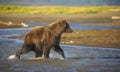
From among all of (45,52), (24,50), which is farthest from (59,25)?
(24,50)

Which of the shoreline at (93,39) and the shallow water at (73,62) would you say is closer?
the shallow water at (73,62)

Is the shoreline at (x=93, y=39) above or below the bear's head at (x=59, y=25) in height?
below

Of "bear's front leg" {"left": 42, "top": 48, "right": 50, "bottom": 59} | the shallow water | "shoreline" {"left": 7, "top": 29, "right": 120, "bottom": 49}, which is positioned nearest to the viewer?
the shallow water

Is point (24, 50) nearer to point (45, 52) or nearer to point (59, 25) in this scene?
point (45, 52)

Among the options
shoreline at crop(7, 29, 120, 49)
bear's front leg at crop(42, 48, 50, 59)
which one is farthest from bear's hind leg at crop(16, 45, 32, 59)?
shoreline at crop(7, 29, 120, 49)

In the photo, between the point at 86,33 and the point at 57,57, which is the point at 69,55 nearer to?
the point at 57,57

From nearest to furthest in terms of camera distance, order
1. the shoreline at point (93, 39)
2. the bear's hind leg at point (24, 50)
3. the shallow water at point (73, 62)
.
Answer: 1. the shallow water at point (73, 62)
2. the bear's hind leg at point (24, 50)
3. the shoreline at point (93, 39)

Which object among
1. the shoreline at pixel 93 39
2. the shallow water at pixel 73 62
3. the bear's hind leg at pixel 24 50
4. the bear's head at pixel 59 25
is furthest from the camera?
the shoreline at pixel 93 39

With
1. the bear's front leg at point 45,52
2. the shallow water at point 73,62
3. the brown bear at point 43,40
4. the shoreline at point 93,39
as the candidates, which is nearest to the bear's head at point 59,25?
the brown bear at point 43,40

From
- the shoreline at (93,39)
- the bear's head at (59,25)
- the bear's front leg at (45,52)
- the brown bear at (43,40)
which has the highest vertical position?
the bear's head at (59,25)

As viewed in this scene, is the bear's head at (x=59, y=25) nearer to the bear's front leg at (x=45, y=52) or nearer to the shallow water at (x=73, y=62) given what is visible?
the bear's front leg at (x=45, y=52)

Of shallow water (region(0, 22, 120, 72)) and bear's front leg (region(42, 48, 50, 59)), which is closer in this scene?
shallow water (region(0, 22, 120, 72))

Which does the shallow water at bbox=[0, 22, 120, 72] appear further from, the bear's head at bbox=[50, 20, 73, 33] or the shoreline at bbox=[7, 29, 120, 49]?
the shoreline at bbox=[7, 29, 120, 49]

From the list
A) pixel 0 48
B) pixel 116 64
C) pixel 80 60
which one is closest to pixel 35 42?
pixel 80 60
